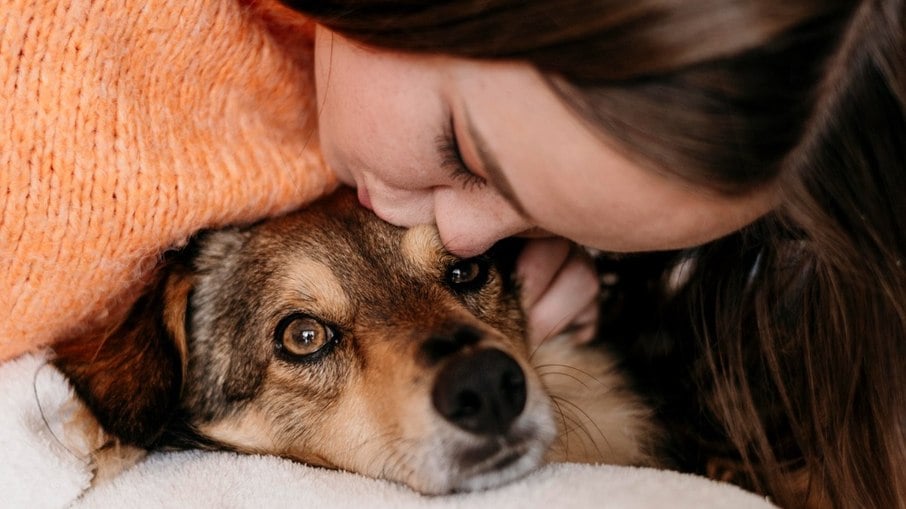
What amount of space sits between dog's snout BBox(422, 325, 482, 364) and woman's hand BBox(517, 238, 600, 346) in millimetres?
436

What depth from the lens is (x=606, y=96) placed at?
95 centimetres

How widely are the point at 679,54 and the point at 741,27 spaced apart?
0.07 meters

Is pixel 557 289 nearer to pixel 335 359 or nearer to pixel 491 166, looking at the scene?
pixel 335 359

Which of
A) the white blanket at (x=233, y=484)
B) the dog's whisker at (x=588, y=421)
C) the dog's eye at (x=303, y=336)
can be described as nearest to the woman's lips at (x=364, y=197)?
the dog's eye at (x=303, y=336)

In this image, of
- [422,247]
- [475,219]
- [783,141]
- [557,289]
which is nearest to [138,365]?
[422,247]

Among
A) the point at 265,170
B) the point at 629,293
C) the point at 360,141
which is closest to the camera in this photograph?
the point at 360,141

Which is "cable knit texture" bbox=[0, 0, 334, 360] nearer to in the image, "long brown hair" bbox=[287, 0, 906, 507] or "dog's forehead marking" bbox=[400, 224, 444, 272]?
"dog's forehead marking" bbox=[400, 224, 444, 272]

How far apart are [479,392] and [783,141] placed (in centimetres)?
57

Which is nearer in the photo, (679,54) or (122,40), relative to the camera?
(679,54)

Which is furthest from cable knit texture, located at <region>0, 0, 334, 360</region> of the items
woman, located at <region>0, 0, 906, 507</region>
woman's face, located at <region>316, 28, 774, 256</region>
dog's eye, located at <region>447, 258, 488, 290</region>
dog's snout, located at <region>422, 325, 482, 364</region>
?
dog's snout, located at <region>422, 325, 482, 364</region>

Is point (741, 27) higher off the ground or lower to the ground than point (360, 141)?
higher

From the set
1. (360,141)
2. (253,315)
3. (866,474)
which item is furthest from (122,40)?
(866,474)

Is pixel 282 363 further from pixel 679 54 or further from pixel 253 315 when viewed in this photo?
pixel 679 54

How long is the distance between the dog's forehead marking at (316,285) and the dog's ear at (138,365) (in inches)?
10.3
